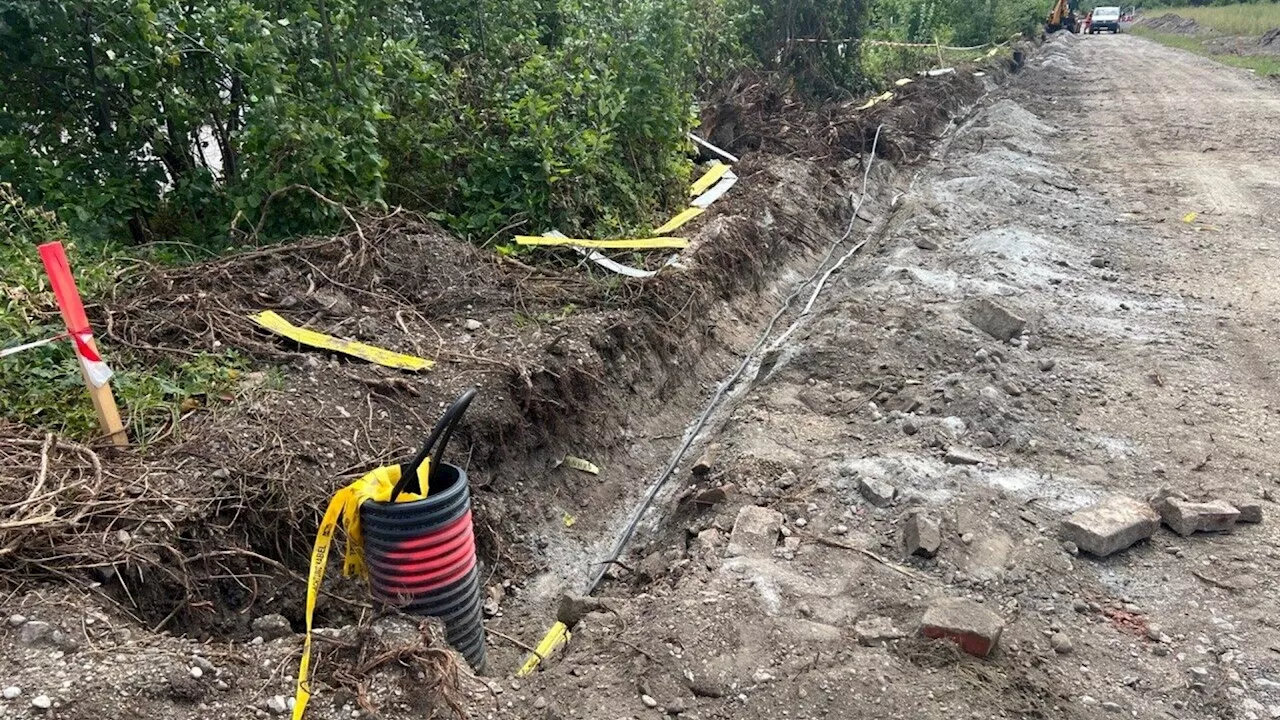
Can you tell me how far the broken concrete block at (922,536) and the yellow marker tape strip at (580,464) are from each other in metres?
2.07

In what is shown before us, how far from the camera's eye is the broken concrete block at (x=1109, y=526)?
379 cm

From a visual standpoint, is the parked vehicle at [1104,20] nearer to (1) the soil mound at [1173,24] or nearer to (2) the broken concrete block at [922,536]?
(1) the soil mound at [1173,24]

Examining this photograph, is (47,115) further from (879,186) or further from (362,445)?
(879,186)

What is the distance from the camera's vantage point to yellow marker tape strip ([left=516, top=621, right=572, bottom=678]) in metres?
3.70

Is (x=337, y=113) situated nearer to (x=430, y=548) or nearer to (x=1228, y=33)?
(x=430, y=548)

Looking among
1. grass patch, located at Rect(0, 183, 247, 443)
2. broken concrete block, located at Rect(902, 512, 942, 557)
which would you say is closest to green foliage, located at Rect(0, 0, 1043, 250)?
grass patch, located at Rect(0, 183, 247, 443)

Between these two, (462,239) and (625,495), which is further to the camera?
(462,239)

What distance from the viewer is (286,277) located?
5242mm

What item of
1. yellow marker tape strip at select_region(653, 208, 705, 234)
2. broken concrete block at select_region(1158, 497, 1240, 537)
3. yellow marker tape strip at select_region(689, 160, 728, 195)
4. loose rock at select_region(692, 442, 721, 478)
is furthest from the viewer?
yellow marker tape strip at select_region(689, 160, 728, 195)

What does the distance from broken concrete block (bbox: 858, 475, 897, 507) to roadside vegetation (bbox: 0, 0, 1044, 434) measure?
3266 mm

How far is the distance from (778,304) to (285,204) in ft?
14.1

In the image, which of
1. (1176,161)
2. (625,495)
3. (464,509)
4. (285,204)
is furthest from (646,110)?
(1176,161)

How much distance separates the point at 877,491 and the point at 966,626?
1093 mm

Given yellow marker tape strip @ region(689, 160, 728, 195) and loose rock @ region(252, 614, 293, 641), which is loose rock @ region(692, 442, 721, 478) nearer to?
loose rock @ region(252, 614, 293, 641)
